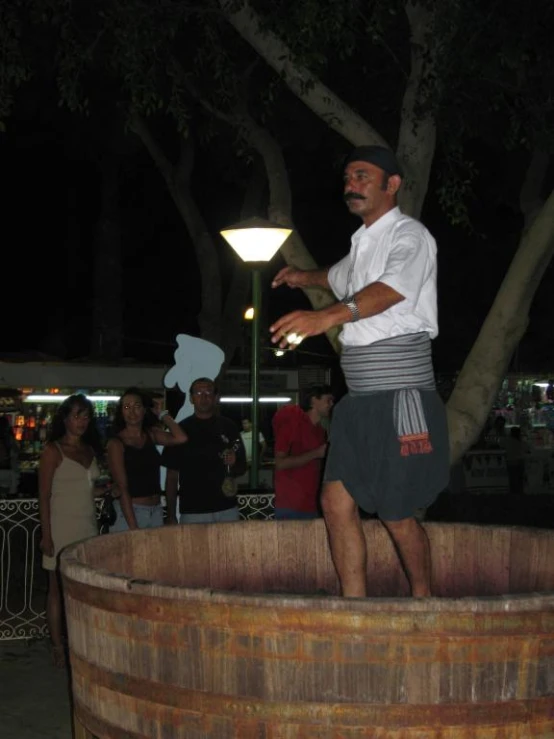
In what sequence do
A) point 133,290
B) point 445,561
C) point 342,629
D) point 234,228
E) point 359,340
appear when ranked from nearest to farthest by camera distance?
point 342,629, point 359,340, point 445,561, point 234,228, point 133,290

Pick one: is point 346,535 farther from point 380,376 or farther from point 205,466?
point 205,466

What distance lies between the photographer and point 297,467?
8695 millimetres

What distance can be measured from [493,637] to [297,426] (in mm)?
5938

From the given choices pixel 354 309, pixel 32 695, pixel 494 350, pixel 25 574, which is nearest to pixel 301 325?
pixel 354 309

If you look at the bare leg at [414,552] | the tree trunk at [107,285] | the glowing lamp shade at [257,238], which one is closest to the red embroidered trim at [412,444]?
the bare leg at [414,552]

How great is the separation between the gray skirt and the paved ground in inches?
130

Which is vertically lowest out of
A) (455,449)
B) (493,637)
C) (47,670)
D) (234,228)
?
(47,670)

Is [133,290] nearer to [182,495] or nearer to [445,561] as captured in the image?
[182,495]

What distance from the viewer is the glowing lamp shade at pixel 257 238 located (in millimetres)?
9656

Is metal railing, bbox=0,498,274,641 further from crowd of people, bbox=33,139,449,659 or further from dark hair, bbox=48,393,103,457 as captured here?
crowd of people, bbox=33,139,449,659

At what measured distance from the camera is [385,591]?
4.93m

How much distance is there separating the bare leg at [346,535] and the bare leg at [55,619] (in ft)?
15.0

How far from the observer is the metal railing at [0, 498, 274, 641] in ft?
31.1

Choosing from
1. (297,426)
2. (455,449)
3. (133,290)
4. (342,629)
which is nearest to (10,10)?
(297,426)
